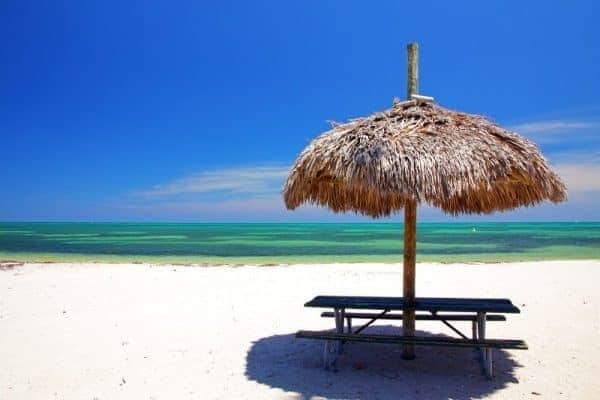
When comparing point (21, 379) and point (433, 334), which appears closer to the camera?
point (21, 379)

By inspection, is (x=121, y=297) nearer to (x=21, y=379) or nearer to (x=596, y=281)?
(x=21, y=379)

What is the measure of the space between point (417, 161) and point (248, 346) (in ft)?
10.3

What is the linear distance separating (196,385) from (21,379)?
175 cm

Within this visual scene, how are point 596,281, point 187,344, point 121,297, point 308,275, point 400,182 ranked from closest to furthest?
point 400,182
point 187,344
point 121,297
point 596,281
point 308,275

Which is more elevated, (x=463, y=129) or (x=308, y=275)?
(x=463, y=129)

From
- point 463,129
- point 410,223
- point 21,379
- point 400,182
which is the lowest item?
point 21,379

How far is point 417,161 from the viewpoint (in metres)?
4.07

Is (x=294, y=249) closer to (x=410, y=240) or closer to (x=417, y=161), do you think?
(x=410, y=240)

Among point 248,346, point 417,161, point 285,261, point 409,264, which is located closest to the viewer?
point 417,161

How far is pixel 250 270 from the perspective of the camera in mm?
13852

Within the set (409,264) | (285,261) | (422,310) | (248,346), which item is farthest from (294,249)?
(422,310)

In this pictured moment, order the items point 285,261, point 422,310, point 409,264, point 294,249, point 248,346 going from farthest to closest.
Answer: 1. point 294,249
2. point 285,261
3. point 248,346
4. point 409,264
5. point 422,310

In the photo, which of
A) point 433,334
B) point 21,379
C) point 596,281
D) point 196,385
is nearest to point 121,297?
point 21,379

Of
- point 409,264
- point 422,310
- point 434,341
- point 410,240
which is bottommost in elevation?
point 434,341
